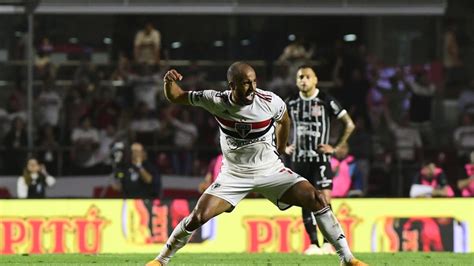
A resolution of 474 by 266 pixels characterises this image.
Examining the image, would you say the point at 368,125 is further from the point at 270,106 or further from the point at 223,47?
the point at 270,106

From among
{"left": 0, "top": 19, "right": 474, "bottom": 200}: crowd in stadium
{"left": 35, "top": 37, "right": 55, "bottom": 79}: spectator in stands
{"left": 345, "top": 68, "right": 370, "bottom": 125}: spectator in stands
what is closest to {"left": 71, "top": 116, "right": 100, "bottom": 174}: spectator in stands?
{"left": 0, "top": 19, "right": 474, "bottom": 200}: crowd in stadium

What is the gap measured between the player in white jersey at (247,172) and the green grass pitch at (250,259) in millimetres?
1862

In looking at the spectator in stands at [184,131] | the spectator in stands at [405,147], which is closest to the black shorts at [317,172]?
the spectator in stands at [405,147]

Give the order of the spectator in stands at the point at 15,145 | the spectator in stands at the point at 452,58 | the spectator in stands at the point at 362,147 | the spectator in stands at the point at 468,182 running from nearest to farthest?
the spectator in stands at the point at 468,182 < the spectator in stands at the point at 362,147 < the spectator in stands at the point at 15,145 < the spectator in stands at the point at 452,58

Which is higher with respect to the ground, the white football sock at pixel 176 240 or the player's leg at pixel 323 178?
the player's leg at pixel 323 178

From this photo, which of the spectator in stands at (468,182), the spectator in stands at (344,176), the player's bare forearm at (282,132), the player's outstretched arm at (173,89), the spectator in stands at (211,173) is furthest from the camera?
the spectator in stands at (468,182)

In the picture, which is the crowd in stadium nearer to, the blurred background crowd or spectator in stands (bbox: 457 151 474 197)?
the blurred background crowd

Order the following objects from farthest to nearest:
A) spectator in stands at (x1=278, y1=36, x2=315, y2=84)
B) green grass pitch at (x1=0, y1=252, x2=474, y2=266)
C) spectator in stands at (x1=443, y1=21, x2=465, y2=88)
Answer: spectator in stands at (x1=443, y1=21, x2=465, y2=88) → spectator in stands at (x1=278, y1=36, x2=315, y2=84) → green grass pitch at (x1=0, y1=252, x2=474, y2=266)

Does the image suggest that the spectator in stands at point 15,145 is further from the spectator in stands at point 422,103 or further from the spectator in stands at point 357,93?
the spectator in stands at point 422,103

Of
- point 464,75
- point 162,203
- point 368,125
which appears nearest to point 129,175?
point 162,203

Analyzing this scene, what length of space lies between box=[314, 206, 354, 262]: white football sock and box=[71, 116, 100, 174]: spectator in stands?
1138 cm

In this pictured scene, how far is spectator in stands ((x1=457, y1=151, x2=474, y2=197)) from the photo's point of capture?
63.8ft

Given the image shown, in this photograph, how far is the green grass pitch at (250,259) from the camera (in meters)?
12.9

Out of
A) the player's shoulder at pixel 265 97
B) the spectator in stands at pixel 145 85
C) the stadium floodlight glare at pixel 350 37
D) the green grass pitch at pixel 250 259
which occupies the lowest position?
the green grass pitch at pixel 250 259
